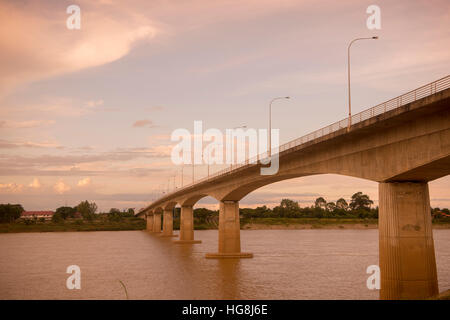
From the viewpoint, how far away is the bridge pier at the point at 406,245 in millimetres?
24953

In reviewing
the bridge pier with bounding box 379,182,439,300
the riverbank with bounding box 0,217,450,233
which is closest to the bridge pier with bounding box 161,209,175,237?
the riverbank with bounding box 0,217,450,233

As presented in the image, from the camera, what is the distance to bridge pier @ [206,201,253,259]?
57359mm

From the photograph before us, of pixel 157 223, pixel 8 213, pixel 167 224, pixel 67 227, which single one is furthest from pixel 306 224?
pixel 8 213

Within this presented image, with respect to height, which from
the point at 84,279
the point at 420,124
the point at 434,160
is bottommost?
the point at 84,279

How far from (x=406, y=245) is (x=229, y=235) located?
35.5m

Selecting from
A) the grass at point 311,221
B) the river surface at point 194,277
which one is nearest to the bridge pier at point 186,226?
the river surface at point 194,277

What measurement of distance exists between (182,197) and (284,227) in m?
72.6

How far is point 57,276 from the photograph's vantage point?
137ft

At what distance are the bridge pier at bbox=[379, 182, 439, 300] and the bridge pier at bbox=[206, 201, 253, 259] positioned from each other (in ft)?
107

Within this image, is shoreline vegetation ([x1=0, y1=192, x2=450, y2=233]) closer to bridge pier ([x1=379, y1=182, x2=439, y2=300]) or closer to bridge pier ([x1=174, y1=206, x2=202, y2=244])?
bridge pier ([x1=174, y1=206, x2=202, y2=244])

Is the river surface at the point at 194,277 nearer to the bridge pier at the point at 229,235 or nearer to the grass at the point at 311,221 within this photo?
the bridge pier at the point at 229,235

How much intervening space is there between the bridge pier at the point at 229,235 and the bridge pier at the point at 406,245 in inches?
1286
